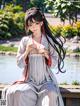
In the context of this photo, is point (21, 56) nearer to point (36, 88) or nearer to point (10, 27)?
point (36, 88)

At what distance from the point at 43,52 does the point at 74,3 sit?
2123 cm

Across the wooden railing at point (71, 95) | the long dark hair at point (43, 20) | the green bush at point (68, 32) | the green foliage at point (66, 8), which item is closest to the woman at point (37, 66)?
the long dark hair at point (43, 20)

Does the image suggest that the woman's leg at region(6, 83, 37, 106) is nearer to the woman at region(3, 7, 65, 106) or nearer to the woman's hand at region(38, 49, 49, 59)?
the woman at region(3, 7, 65, 106)

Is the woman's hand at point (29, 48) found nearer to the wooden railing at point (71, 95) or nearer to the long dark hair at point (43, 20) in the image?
the long dark hair at point (43, 20)

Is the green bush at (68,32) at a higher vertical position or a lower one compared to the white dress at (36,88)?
lower

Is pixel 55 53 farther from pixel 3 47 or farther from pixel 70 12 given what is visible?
pixel 70 12

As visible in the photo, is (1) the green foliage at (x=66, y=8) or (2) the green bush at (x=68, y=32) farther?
(1) the green foliage at (x=66, y=8)

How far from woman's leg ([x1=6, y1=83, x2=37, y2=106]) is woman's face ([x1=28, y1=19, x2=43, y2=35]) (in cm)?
46

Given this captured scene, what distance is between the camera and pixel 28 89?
343cm

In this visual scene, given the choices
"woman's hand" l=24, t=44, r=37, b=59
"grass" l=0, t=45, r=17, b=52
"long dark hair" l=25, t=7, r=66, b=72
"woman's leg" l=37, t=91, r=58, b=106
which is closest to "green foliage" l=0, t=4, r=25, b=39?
"grass" l=0, t=45, r=17, b=52

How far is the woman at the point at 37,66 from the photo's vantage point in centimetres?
342

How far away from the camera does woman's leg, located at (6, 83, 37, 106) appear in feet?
11.2

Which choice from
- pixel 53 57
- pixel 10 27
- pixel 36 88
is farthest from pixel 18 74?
pixel 10 27

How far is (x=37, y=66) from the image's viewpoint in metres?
3.51
